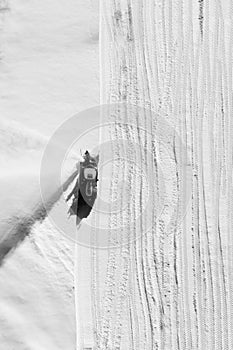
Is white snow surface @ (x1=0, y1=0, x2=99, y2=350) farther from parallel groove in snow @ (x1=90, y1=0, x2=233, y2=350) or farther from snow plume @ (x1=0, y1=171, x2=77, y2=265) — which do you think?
parallel groove in snow @ (x1=90, y1=0, x2=233, y2=350)

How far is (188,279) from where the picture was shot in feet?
42.0

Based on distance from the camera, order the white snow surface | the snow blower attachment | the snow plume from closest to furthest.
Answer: the white snow surface → the snow plume → the snow blower attachment

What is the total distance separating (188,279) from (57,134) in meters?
4.16

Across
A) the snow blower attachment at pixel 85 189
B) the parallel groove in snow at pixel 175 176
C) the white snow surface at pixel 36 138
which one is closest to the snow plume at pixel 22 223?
the white snow surface at pixel 36 138

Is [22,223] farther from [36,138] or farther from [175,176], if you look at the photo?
[175,176]

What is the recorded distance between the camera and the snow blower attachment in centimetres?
1289

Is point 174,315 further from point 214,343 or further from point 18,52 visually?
point 18,52

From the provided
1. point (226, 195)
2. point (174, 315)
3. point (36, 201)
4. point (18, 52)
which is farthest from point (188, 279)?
point (18, 52)

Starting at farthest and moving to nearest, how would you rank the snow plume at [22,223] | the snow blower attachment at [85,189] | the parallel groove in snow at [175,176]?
1. the snow blower attachment at [85,189]
2. the parallel groove in snow at [175,176]
3. the snow plume at [22,223]

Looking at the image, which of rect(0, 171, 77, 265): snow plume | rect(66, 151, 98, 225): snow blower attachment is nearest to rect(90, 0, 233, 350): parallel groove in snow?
rect(66, 151, 98, 225): snow blower attachment

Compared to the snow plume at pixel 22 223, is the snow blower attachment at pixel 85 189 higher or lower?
higher

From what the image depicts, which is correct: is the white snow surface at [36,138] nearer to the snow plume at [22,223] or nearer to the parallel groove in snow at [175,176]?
the snow plume at [22,223]

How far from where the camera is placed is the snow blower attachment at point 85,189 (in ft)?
42.3

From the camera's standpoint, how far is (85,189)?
13.0m
